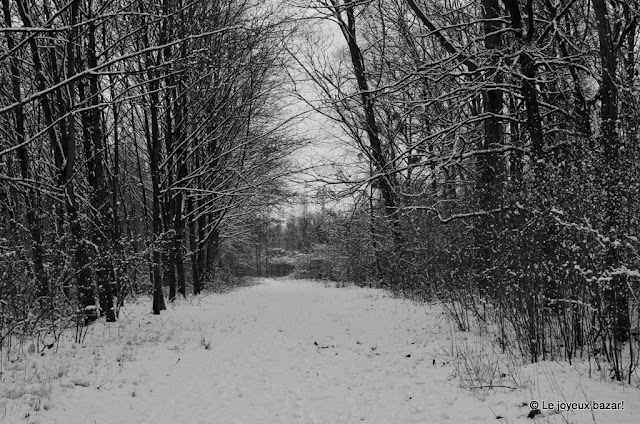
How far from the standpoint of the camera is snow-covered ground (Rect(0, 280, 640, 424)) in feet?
12.8

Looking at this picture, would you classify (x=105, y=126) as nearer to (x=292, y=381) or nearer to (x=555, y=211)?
(x=292, y=381)

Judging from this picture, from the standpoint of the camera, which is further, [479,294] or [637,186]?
[479,294]

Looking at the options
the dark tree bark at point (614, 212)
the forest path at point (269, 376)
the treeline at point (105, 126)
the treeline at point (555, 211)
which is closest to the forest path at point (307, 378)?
the forest path at point (269, 376)

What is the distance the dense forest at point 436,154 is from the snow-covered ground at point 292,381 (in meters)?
0.71

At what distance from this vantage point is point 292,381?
5.35 m

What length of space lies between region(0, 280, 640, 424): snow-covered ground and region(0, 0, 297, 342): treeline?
4.58 feet

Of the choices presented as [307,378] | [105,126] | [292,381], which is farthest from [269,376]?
[105,126]

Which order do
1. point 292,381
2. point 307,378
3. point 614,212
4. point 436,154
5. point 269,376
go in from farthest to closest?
1. point 436,154
2. point 269,376
3. point 307,378
4. point 292,381
5. point 614,212

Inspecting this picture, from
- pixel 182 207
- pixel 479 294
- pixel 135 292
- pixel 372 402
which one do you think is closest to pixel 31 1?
pixel 182 207

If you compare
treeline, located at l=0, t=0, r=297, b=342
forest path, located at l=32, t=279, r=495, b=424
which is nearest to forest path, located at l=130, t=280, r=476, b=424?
forest path, located at l=32, t=279, r=495, b=424

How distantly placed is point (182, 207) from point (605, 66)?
12.9 metres

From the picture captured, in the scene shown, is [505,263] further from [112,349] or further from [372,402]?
[112,349]

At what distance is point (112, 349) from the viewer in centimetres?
673

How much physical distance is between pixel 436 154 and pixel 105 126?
9929mm
